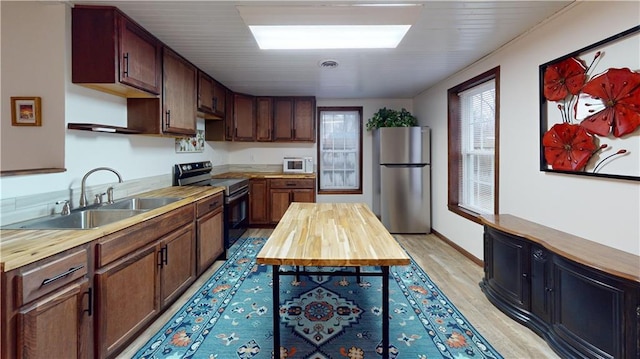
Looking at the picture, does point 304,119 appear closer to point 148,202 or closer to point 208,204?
point 208,204

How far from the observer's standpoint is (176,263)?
2.39 metres

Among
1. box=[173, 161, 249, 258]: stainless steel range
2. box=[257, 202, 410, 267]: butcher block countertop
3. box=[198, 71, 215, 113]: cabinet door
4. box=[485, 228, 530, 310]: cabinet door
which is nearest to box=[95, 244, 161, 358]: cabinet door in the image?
box=[257, 202, 410, 267]: butcher block countertop


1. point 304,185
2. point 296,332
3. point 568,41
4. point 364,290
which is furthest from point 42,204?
point 568,41

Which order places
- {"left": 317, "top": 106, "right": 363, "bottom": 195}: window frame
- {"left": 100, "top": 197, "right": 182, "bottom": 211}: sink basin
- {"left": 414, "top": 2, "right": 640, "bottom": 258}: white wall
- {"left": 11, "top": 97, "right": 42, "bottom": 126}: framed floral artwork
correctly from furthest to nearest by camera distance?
1. {"left": 317, "top": 106, "right": 363, "bottom": 195}: window frame
2. {"left": 100, "top": 197, "right": 182, "bottom": 211}: sink basin
3. {"left": 11, "top": 97, "right": 42, "bottom": 126}: framed floral artwork
4. {"left": 414, "top": 2, "right": 640, "bottom": 258}: white wall

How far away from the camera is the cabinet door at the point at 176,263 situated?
86.7 inches

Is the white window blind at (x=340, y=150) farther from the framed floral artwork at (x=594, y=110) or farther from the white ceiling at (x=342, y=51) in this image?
the framed floral artwork at (x=594, y=110)

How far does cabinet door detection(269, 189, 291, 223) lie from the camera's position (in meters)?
4.80

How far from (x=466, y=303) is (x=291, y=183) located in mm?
3082

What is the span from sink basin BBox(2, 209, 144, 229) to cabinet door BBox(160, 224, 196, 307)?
14.4 inches

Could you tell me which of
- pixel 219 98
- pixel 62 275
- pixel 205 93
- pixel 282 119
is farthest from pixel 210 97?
pixel 62 275

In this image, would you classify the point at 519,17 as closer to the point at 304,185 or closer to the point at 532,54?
the point at 532,54

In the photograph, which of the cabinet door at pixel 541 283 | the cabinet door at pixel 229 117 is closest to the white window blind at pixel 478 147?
the cabinet door at pixel 541 283

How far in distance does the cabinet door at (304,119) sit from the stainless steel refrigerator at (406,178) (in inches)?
49.3

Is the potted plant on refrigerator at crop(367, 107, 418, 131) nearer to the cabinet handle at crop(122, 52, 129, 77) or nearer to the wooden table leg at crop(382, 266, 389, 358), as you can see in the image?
the wooden table leg at crop(382, 266, 389, 358)
